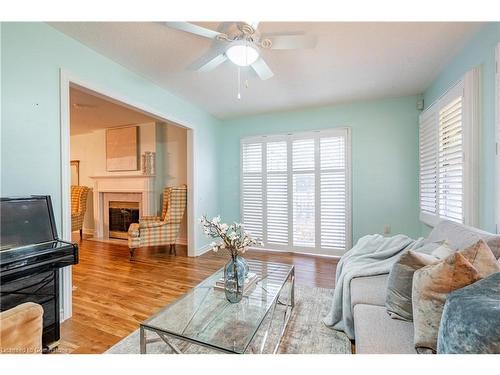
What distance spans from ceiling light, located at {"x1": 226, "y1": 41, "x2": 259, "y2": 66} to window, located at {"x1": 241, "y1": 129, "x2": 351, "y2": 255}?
2.11 metres

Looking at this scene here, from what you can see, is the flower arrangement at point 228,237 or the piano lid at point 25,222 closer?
the piano lid at point 25,222

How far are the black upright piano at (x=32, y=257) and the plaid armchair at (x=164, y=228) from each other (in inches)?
72.9

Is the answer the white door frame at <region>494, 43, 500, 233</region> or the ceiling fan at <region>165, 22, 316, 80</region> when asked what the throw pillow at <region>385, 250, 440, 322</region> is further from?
the ceiling fan at <region>165, 22, 316, 80</region>

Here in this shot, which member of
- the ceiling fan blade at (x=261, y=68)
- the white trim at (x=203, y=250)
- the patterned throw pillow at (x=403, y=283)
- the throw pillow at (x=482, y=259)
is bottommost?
the white trim at (x=203, y=250)

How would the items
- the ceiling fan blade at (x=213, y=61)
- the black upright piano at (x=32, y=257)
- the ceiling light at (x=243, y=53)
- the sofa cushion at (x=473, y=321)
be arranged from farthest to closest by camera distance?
the ceiling fan blade at (x=213, y=61) < the ceiling light at (x=243, y=53) < the black upright piano at (x=32, y=257) < the sofa cushion at (x=473, y=321)

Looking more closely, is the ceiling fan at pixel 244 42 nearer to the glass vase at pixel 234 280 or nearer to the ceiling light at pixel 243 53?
the ceiling light at pixel 243 53

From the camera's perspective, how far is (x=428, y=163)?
2.88 m

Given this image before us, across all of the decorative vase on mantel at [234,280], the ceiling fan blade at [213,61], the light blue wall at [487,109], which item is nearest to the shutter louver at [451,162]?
the light blue wall at [487,109]

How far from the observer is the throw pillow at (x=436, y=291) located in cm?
89

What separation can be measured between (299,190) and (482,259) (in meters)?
2.85

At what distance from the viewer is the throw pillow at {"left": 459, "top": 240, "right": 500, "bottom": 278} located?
95cm

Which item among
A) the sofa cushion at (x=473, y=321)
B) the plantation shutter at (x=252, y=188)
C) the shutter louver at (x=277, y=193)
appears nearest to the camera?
the sofa cushion at (x=473, y=321)

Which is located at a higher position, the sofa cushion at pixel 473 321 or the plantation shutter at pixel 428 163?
the plantation shutter at pixel 428 163

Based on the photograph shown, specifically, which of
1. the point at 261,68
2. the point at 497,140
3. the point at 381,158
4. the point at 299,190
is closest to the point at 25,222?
the point at 261,68
